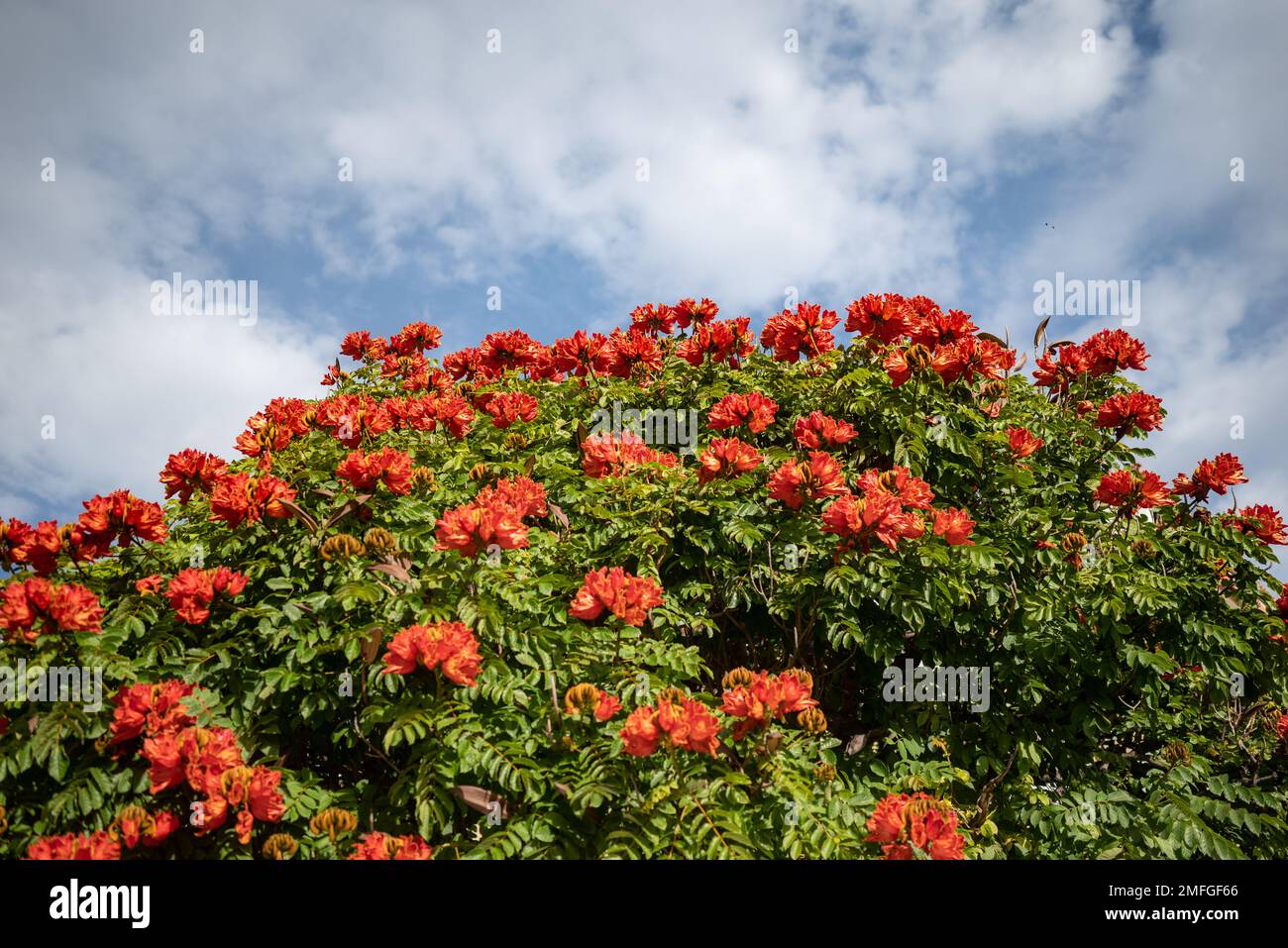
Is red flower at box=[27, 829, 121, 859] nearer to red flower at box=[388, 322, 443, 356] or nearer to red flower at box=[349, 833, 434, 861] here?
red flower at box=[349, 833, 434, 861]

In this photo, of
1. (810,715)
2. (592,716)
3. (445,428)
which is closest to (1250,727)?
(810,715)

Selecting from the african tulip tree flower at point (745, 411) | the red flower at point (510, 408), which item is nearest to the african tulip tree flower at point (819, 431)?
the african tulip tree flower at point (745, 411)

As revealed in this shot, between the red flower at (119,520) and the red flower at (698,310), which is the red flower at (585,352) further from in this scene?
the red flower at (119,520)

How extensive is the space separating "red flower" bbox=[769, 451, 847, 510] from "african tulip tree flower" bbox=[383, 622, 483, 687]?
1952 millimetres

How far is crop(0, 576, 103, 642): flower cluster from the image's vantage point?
3.53m

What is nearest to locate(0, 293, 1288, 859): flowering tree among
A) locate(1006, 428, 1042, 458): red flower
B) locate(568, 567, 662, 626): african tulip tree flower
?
locate(568, 567, 662, 626): african tulip tree flower

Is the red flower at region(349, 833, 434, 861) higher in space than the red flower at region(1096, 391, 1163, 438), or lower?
lower

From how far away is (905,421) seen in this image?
5.21m

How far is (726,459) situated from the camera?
4598 mm

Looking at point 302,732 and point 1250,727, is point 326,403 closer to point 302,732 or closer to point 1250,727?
point 302,732

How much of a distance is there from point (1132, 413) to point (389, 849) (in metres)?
5.43

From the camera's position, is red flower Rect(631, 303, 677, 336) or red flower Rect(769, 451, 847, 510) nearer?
red flower Rect(769, 451, 847, 510)
